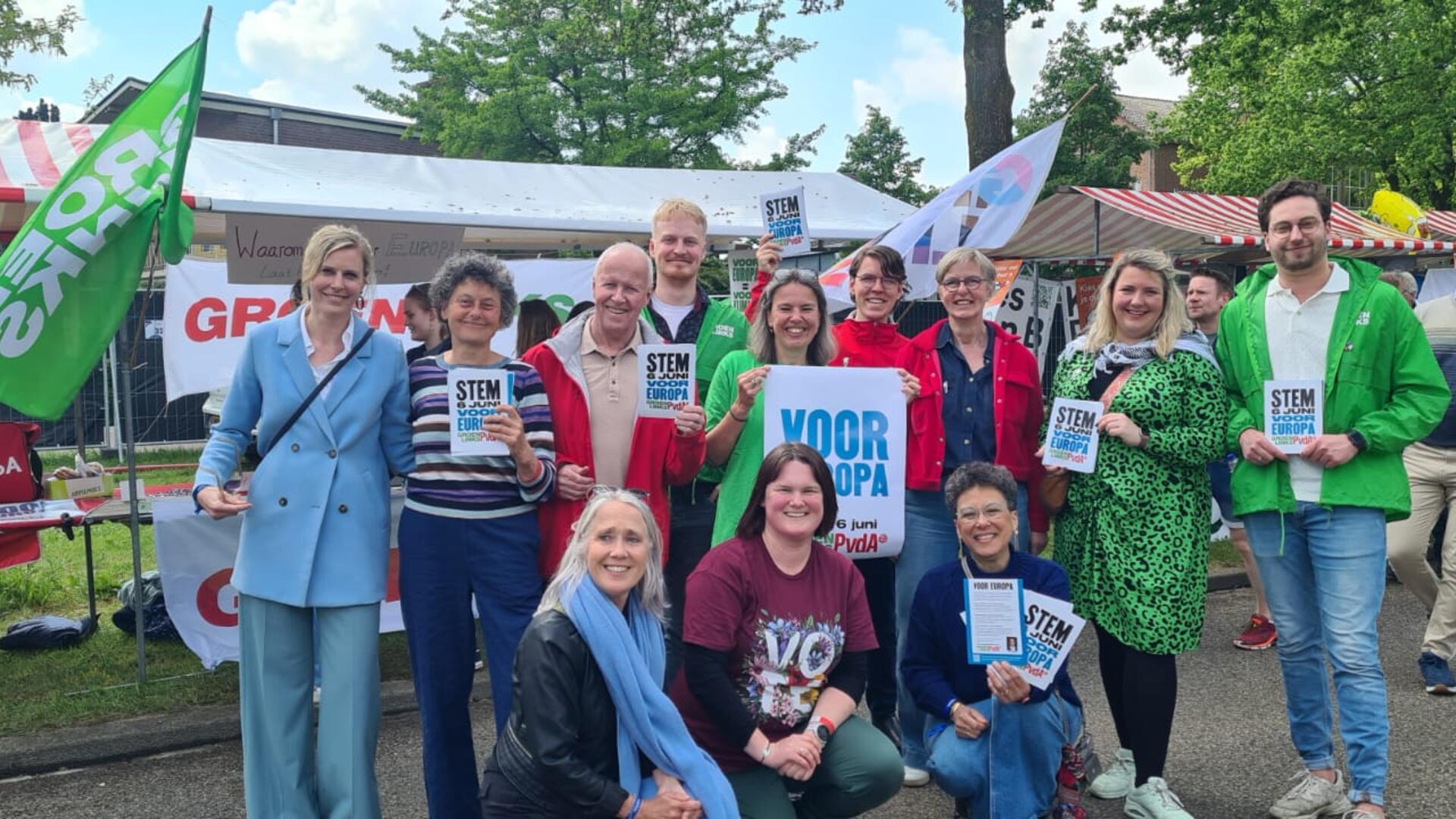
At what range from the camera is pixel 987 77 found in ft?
38.3

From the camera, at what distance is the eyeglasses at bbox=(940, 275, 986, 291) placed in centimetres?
431

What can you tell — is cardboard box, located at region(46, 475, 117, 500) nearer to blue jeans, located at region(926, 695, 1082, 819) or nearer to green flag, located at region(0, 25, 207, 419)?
green flag, located at region(0, 25, 207, 419)

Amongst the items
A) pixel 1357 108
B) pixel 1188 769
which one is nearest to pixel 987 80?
pixel 1188 769

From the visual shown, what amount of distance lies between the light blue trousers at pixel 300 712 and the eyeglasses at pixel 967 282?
241 centimetres

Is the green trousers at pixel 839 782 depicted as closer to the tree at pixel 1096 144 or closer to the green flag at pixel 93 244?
the green flag at pixel 93 244

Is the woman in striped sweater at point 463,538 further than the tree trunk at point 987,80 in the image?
No

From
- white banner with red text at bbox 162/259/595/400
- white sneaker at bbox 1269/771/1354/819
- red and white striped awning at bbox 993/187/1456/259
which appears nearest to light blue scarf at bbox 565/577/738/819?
white sneaker at bbox 1269/771/1354/819

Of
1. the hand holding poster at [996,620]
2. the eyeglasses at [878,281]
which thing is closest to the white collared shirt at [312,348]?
the eyeglasses at [878,281]

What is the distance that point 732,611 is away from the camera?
11.3 feet

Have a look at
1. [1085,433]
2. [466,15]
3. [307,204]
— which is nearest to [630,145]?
[466,15]

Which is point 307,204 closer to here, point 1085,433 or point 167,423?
point 1085,433

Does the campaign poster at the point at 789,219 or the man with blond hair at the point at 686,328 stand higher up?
the campaign poster at the point at 789,219

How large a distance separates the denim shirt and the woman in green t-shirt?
1.57 feet

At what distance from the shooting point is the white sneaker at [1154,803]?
391 centimetres
